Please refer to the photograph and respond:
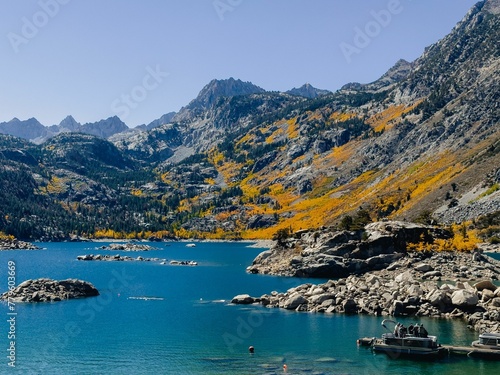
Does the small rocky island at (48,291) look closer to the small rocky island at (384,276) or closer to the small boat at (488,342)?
the small rocky island at (384,276)

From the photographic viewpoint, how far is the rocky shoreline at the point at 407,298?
3137 inches

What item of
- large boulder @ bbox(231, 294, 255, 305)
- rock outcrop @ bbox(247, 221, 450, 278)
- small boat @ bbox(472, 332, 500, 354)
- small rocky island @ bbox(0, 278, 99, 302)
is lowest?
small boat @ bbox(472, 332, 500, 354)

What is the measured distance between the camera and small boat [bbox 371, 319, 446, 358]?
Result: 6244 cm

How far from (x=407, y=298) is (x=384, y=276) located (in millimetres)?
32224

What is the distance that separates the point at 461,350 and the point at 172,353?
1336 inches

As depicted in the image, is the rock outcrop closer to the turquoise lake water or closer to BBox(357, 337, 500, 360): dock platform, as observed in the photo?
the turquoise lake water

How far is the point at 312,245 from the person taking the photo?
145 meters

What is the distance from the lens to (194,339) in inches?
2837

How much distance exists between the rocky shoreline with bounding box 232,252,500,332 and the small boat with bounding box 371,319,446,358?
12.2m

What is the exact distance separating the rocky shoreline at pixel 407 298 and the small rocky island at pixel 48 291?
31703mm

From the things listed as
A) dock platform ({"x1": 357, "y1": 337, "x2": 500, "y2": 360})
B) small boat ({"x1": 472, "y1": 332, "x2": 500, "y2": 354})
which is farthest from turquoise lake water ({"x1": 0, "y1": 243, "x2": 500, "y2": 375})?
small boat ({"x1": 472, "y1": 332, "x2": 500, "y2": 354})

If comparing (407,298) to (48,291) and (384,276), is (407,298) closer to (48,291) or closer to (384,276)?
(384,276)

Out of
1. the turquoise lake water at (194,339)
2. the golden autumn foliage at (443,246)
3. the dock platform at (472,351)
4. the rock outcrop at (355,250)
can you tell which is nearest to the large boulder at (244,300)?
the turquoise lake water at (194,339)

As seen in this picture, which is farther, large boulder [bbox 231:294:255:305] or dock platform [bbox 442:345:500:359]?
large boulder [bbox 231:294:255:305]
